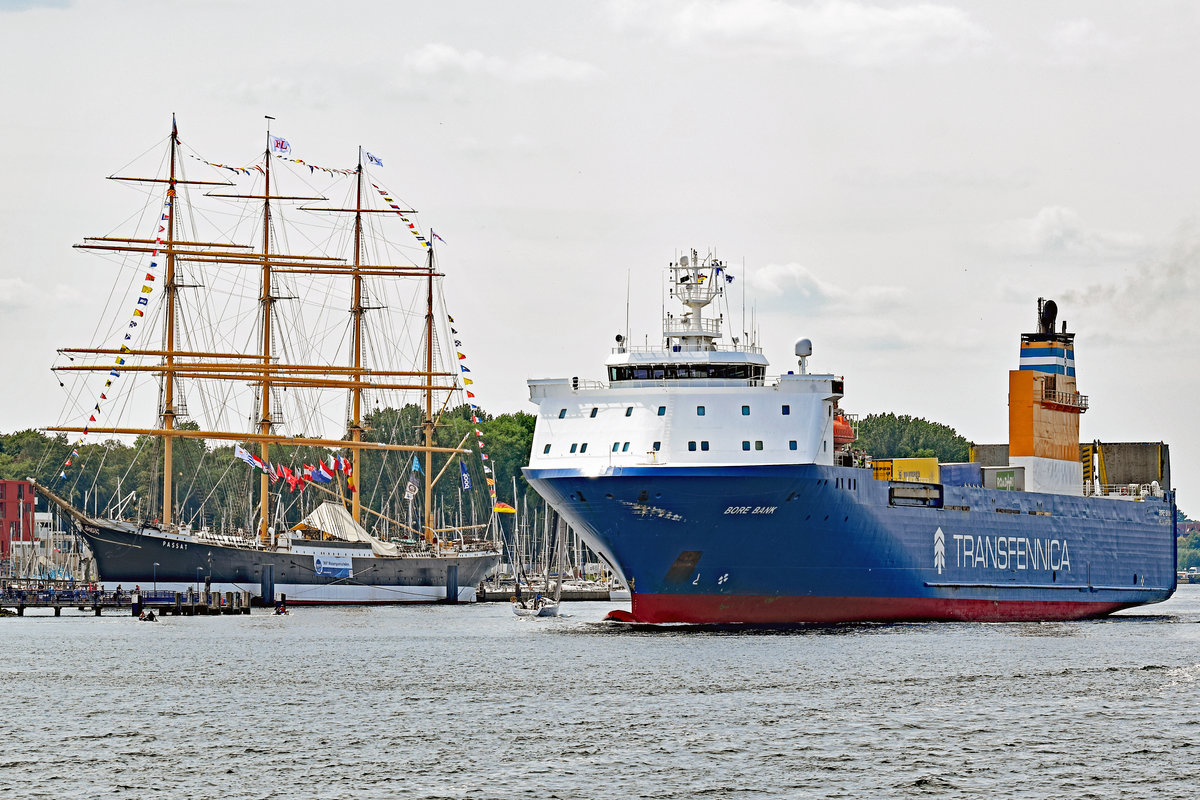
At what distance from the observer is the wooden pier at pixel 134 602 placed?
279 feet

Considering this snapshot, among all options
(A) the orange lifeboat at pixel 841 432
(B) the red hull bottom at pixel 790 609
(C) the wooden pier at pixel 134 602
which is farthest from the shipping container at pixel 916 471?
(C) the wooden pier at pixel 134 602

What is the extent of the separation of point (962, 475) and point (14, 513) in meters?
99.2

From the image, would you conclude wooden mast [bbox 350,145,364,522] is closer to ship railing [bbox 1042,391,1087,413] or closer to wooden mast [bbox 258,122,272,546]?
wooden mast [bbox 258,122,272,546]

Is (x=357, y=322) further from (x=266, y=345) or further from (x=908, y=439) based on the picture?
(x=908, y=439)

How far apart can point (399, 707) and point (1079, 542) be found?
41.4m

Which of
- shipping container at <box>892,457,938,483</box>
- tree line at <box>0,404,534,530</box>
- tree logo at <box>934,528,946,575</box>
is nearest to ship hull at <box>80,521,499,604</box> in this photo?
tree line at <box>0,404,534,530</box>

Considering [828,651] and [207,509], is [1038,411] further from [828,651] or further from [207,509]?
[207,509]

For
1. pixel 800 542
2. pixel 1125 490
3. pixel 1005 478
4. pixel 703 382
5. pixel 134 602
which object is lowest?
pixel 134 602

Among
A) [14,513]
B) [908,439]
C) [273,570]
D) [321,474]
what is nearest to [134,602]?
[321,474]

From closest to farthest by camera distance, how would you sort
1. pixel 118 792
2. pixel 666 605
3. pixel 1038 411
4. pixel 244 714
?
pixel 118 792
pixel 244 714
pixel 666 605
pixel 1038 411

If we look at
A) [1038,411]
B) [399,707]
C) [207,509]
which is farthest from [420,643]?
[207,509]

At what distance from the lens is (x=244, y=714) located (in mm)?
39781

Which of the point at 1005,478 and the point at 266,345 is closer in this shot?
the point at 1005,478

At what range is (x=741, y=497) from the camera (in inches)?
2141
